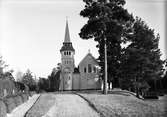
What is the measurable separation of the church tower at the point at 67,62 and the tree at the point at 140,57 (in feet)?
94.7

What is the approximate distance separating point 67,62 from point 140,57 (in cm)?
3399

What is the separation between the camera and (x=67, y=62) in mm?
65750

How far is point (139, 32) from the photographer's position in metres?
37.6

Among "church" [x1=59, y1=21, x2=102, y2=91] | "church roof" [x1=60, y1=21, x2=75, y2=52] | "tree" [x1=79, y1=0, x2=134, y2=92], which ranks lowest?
"church" [x1=59, y1=21, x2=102, y2=91]

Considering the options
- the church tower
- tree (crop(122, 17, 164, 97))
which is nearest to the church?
the church tower

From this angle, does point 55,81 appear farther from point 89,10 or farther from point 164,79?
point 89,10

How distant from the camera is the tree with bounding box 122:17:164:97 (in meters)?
34.3

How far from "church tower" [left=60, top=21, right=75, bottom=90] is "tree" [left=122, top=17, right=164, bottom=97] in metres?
28.9

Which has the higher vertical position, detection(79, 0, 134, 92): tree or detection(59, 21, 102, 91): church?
detection(79, 0, 134, 92): tree

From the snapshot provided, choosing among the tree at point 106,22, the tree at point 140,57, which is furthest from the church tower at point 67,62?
the tree at point 106,22

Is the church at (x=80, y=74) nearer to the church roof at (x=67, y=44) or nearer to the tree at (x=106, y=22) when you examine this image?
the church roof at (x=67, y=44)

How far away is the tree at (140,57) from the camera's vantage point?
34.3 m

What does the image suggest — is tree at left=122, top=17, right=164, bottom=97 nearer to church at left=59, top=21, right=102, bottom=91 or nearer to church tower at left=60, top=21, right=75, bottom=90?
church at left=59, top=21, right=102, bottom=91

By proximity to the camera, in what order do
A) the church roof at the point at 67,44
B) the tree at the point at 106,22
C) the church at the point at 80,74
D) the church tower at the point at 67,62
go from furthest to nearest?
the church roof at the point at 67,44 → the church tower at the point at 67,62 → the church at the point at 80,74 → the tree at the point at 106,22
